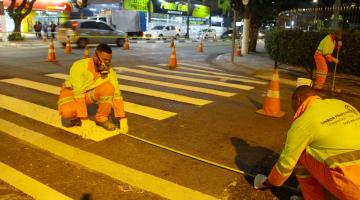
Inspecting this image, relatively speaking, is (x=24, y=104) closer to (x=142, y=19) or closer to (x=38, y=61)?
(x=38, y=61)

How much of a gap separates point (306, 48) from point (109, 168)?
11705 mm

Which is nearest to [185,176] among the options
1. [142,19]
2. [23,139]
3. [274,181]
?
[274,181]

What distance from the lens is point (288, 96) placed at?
29.1ft

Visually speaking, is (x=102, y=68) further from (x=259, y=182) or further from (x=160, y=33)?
(x=160, y=33)

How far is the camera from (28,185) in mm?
3719

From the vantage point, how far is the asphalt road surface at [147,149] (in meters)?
3.74

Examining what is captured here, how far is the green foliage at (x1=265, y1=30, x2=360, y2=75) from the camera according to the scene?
1242cm

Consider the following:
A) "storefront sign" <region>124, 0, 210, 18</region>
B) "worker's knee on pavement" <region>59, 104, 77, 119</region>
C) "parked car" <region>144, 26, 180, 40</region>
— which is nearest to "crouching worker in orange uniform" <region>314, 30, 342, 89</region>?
"worker's knee on pavement" <region>59, 104, 77, 119</region>

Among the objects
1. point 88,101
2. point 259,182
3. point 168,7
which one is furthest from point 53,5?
point 259,182

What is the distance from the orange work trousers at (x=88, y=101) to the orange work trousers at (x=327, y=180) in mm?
2831

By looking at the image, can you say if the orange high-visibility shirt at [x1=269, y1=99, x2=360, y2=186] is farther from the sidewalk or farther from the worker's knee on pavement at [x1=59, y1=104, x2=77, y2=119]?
the sidewalk

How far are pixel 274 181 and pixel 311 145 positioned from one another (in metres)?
0.50

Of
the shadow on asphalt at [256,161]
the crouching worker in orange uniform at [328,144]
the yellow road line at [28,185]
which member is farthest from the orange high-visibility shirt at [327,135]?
the yellow road line at [28,185]

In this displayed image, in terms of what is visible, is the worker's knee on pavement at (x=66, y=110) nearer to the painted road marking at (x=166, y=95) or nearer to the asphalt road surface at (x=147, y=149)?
the asphalt road surface at (x=147, y=149)
